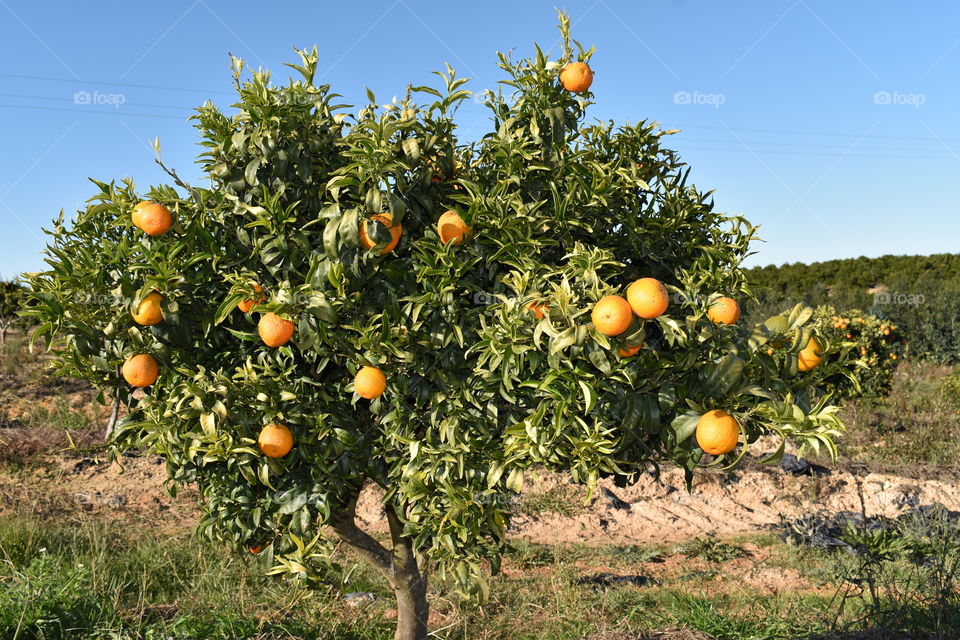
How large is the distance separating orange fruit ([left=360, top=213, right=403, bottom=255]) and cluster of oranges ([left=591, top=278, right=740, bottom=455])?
2.53 ft

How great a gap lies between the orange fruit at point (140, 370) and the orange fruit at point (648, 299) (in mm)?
1753

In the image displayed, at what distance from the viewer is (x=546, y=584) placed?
5.31 metres

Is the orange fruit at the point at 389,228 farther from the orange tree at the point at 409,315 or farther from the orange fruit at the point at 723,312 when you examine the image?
the orange fruit at the point at 723,312

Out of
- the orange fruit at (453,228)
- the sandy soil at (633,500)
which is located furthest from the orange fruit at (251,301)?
the sandy soil at (633,500)

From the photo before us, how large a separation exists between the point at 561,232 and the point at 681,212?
0.51 m

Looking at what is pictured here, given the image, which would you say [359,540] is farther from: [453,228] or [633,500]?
[633,500]

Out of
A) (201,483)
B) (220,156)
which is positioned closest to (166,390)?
(201,483)

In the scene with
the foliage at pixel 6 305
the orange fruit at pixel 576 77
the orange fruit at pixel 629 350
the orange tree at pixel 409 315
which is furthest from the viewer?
the foliage at pixel 6 305

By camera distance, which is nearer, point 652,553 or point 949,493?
point 652,553

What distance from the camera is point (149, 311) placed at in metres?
2.37

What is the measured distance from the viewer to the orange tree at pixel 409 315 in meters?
2.19

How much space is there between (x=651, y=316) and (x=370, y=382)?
0.97m

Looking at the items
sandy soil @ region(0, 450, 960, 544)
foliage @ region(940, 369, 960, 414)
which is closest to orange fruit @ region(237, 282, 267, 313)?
sandy soil @ region(0, 450, 960, 544)

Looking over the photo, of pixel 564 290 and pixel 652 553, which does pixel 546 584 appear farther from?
pixel 564 290
